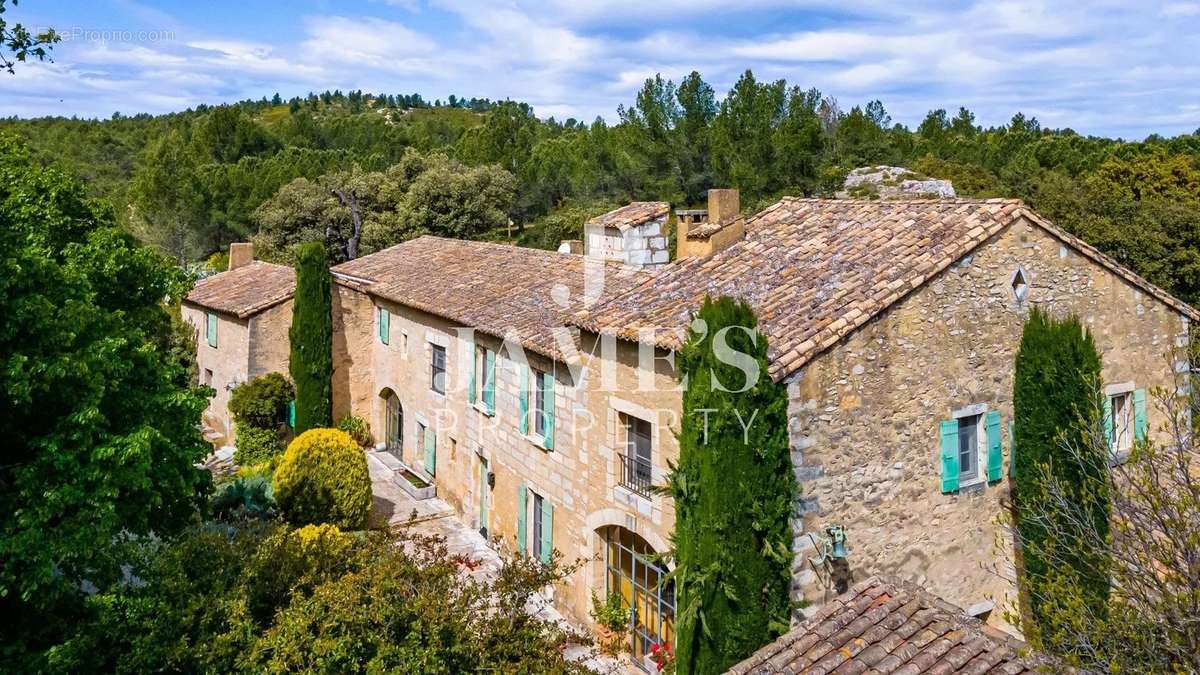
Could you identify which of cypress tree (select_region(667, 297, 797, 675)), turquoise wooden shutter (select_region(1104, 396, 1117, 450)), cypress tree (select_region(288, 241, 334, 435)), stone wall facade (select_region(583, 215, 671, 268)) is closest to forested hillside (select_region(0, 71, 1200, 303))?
cypress tree (select_region(288, 241, 334, 435))

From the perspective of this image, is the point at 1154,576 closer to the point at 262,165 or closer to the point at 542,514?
the point at 542,514

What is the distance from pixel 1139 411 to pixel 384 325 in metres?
17.3

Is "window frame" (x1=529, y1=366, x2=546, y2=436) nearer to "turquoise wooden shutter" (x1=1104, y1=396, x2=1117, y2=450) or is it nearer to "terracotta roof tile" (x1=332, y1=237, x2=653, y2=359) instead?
"terracotta roof tile" (x1=332, y1=237, x2=653, y2=359)

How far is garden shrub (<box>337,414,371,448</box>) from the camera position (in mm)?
22766

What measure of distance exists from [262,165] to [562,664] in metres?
53.4

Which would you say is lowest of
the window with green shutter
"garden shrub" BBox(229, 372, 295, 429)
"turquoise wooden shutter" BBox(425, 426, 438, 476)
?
"turquoise wooden shutter" BBox(425, 426, 438, 476)

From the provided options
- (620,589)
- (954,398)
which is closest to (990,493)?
(954,398)

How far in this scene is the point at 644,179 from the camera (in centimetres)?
4169

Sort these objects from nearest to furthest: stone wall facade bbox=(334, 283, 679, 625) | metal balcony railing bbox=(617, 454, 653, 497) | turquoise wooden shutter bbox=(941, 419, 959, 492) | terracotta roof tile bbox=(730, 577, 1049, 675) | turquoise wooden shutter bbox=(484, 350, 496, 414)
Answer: terracotta roof tile bbox=(730, 577, 1049, 675) < turquoise wooden shutter bbox=(941, 419, 959, 492) < stone wall facade bbox=(334, 283, 679, 625) < metal balcony railing bbox=(617, 454, 653, 497) < turquoise wooden shutter bbox=(484, 350, 496, 414)

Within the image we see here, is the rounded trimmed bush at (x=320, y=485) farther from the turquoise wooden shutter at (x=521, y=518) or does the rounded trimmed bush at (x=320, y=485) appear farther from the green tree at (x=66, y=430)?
the green tree at (x=66, y=430)

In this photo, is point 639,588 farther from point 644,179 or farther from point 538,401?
point 644,179

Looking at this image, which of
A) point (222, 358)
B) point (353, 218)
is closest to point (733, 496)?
point (222, 358)

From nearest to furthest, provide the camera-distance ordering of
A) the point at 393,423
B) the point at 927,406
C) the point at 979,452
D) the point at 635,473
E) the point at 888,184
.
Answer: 1. the point at 927,406
2. the point at 979,452
3. the point at 635,473
4. the point at 393,423
5. the point at 888,184

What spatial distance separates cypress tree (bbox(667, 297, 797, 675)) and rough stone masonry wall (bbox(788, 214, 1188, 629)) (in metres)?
0.58
